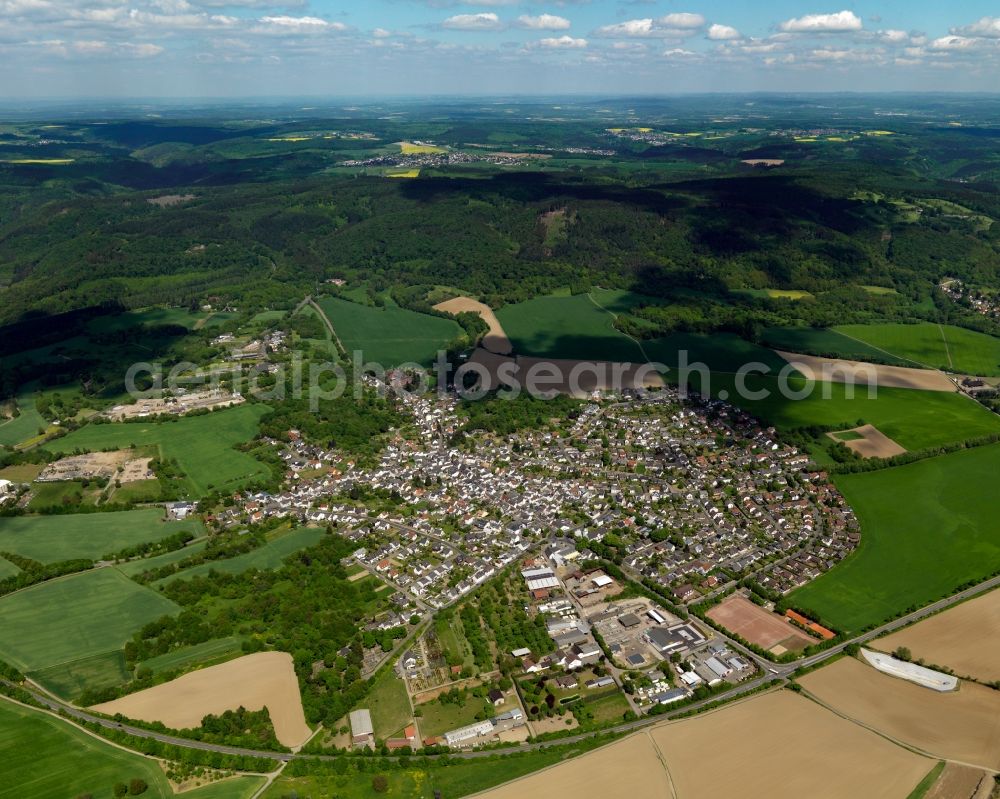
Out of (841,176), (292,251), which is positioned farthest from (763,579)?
(841,176)

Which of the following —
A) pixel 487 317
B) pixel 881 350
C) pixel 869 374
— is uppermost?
pixel 487 317

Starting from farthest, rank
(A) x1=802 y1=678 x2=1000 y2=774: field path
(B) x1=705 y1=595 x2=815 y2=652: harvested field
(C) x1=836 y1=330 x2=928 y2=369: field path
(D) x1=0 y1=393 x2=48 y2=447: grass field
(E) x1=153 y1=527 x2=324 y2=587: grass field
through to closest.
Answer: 1. (C) x1=836 y1=330 x2=928 y2=369: field path
2. (D) x1=0 y1=393 x2=48 y2=447: grass field
3. (E) x1=153 y1=527 x2=324 y2=587: grass field
4. (B) x1=705 y1=595 x2=815 y2=652: harvested field
5. (A) x1=802 y1=678 x2=1000 y2=774: field path

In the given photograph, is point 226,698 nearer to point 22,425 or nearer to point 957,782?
point 957,782

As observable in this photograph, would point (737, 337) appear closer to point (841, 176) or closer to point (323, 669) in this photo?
point (323, 669)

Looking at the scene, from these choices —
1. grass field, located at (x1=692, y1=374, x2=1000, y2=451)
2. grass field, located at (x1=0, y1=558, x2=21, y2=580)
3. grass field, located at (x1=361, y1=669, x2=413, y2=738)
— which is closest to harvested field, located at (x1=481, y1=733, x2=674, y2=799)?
grass field, located at (x1=361, y1=669, x2=413, y2=738)

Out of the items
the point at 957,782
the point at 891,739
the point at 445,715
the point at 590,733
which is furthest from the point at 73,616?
the point at 957,782

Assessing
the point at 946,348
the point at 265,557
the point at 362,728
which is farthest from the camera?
the point at 946,348

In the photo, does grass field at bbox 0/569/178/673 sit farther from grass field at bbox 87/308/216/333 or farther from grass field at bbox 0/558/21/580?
grass field at bbox 87/308/216/333
